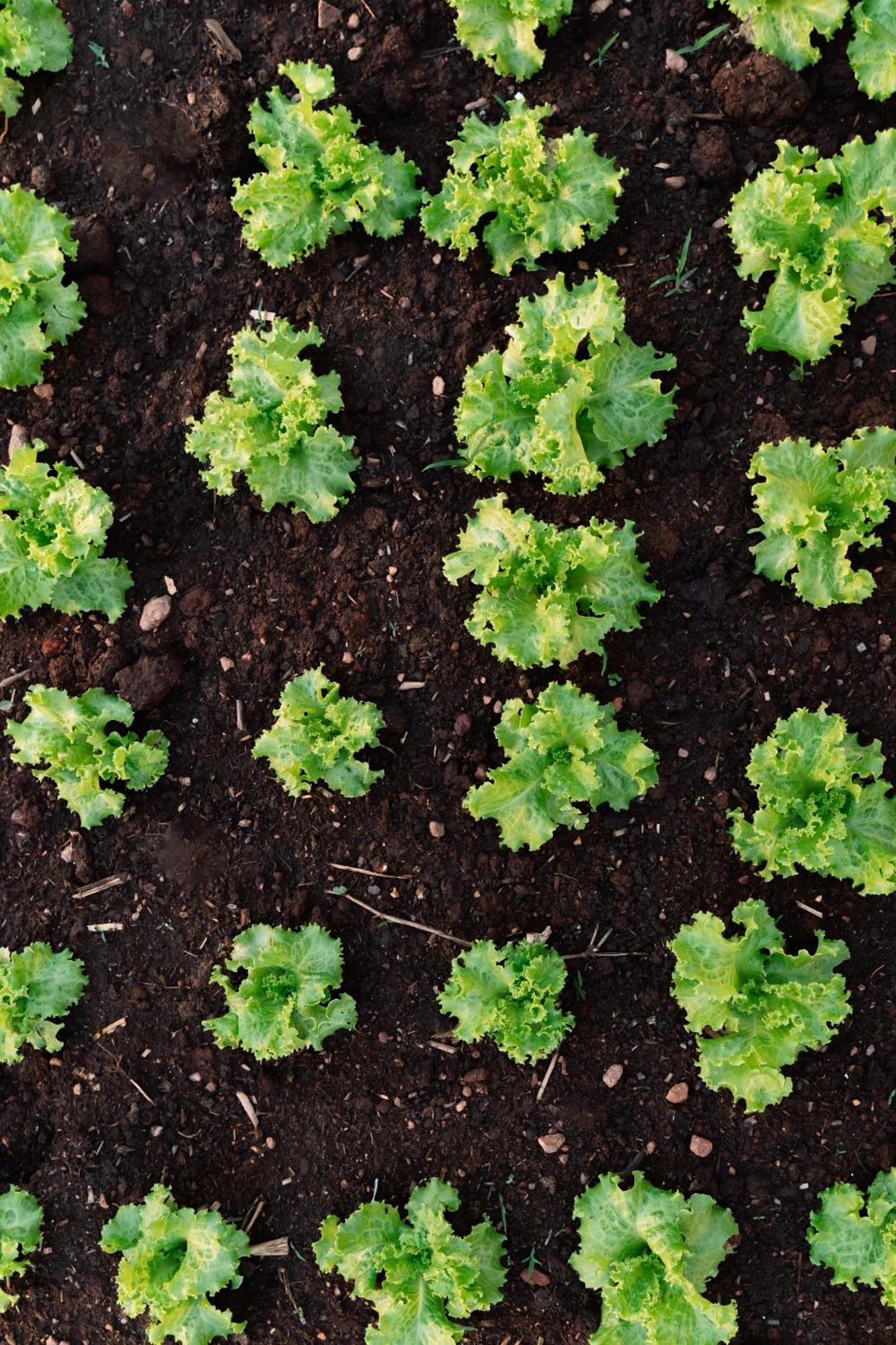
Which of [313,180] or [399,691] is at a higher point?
[313,180]

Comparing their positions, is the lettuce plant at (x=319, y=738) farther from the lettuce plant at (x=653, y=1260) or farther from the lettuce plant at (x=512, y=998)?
the lettuce plant at (x=653, y=1260)

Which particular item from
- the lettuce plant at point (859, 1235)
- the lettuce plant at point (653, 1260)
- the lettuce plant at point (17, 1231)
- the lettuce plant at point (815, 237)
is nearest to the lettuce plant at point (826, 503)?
the lettuce plant at point (815, 237)

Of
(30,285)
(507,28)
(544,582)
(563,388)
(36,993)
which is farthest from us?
(36,993)

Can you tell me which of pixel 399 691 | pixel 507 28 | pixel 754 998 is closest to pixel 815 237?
pixel 507 28

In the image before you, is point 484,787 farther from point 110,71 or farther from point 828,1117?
point 110,71

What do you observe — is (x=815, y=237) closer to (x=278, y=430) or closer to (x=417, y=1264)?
(x=278, y=430)

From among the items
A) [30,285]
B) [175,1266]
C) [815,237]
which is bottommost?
[175,1266]

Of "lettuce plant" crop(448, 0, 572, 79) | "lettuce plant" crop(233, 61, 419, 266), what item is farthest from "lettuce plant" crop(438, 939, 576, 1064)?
"lettuce plant" crop(448, 0, 572, 79)
